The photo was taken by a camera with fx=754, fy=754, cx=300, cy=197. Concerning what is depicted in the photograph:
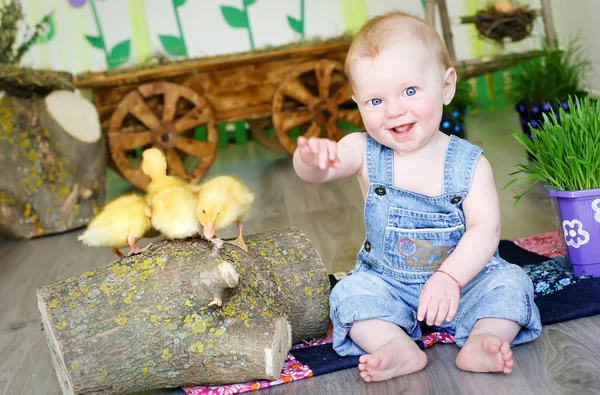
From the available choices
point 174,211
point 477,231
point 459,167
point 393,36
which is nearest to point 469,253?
point 477,231

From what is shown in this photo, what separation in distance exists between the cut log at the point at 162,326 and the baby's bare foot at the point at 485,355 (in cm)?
32

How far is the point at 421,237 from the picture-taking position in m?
1.51

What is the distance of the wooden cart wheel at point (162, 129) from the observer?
3670 mm

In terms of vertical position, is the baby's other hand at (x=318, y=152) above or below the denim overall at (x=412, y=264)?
above

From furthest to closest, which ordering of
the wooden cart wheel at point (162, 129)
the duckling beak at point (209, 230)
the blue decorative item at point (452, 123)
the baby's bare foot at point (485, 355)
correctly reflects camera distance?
the wooden cart wheel at point (162, 129)
the blue decorative item at point (452, 123)
the duckling beak at point (209, 230)
the baby's bare foot at point (485, 355)

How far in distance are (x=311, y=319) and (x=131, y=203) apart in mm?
434

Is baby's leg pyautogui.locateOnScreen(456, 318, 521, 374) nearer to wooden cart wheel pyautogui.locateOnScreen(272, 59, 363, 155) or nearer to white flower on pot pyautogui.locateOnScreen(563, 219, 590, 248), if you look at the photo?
white flower on pot pyautogui.locateOnScreen(563, 219, 590, 248)

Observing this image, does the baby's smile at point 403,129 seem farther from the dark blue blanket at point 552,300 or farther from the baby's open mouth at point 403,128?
the dark blue blanket at point 552,300

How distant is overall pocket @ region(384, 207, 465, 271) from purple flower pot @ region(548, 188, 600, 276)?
340 millimetres

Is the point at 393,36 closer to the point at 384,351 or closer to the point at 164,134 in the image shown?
the point at 384,351

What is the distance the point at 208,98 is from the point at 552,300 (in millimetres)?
2532

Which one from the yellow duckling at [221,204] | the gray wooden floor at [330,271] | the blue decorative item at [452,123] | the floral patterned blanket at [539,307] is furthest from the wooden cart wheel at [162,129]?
the yellow duckling at [221,204]

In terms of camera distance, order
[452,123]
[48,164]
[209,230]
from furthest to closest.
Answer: [452,123] → [48,164] → [209,230]

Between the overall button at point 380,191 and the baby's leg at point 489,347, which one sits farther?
the overall button at point 380,191
